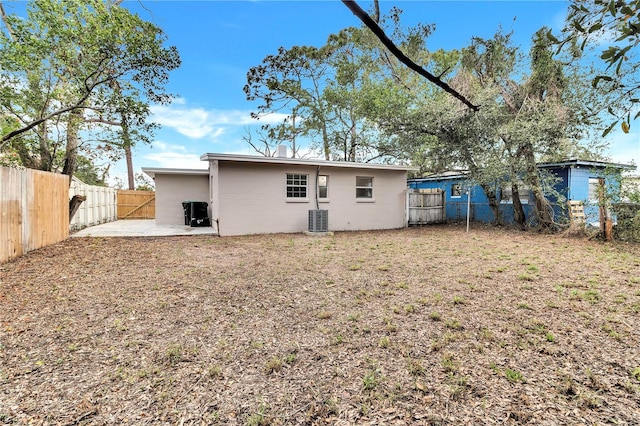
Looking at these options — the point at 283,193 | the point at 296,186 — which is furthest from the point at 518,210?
the point at 283,193

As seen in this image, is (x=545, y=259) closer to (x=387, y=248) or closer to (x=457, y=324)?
(x=387, y=248)

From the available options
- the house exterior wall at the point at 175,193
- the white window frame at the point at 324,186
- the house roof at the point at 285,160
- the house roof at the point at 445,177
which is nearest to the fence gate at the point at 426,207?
the house roof at the point at 445,177

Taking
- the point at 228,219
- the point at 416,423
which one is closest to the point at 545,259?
the point at 416,423

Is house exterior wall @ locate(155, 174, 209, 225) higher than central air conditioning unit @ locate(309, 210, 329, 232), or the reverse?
house exterior wall @ locate(155, 174, 209, 225)

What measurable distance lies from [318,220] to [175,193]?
6.86m

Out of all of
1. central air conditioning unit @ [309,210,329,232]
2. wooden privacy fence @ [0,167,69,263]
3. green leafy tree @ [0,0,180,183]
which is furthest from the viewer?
central air conditioning unit @ [309,210,329,232]

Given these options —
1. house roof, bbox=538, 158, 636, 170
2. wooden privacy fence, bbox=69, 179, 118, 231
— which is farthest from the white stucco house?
house roof, bbox=538, 158, 636, 170

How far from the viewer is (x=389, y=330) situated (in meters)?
3.25

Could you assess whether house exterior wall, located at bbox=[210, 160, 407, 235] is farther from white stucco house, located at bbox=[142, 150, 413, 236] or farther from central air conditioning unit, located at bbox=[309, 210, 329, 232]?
central air conditioning unit, located at bbox=[309, 210, 329, 232]

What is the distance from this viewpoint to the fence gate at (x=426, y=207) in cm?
Answer: 1376

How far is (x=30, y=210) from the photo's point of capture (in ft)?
21.6

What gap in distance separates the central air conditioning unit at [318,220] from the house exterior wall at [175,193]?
5806mm

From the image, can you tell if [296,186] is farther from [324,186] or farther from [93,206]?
[93,206]

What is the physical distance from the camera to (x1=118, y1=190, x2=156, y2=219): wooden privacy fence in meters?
17.2
